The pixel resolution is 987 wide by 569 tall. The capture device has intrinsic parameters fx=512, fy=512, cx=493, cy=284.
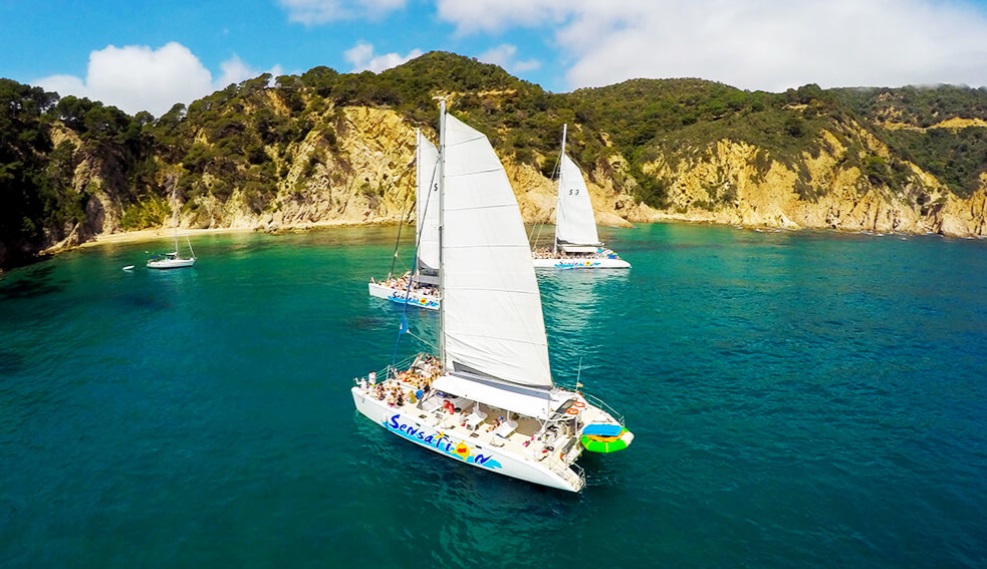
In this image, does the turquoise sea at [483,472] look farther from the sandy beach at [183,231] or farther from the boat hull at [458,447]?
the sandy beach at [183,231]

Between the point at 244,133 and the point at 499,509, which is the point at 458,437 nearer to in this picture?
the point at 499,509

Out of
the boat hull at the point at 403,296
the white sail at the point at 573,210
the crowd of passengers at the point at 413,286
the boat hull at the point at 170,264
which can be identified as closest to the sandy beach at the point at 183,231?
the boat hull at the point at 170,264

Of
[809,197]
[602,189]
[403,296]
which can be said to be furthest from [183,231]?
[809,197]

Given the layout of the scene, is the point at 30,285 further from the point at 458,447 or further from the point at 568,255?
the point at 568,255

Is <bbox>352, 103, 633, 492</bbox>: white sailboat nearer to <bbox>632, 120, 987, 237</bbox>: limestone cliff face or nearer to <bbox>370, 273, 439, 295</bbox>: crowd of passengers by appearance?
<bbox>370, 273, 439, 295</bbox>: crowd of passengers

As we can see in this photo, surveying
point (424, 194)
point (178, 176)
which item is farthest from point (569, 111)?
point (424, 194)

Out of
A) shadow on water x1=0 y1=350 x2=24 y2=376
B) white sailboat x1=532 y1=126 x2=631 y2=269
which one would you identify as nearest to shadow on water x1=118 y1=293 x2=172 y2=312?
shadow on water x1=0 y1=350 x2=24 y2=376
